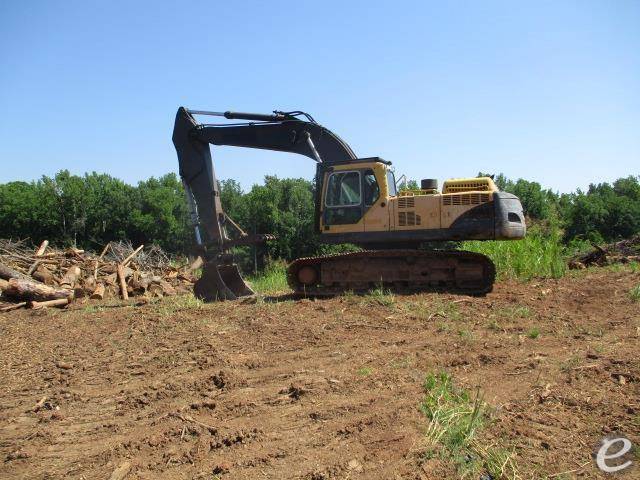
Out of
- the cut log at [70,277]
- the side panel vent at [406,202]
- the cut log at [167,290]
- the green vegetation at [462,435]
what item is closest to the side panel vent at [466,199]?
the side panel vent at [406,202]

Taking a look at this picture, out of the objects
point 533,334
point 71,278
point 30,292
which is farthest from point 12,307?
point 533,334

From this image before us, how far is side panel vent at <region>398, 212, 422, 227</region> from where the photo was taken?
9961 mm

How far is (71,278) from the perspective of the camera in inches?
545

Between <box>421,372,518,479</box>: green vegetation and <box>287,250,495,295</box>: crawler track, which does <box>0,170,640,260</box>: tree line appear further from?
<box>421,372,518,479</box>: green vegetation

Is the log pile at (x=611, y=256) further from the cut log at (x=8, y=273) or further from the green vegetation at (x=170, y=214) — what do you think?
the cut log at (x=8, y=273)

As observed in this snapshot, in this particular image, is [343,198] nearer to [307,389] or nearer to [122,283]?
[307,389]

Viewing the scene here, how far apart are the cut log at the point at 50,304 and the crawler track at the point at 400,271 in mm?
4799

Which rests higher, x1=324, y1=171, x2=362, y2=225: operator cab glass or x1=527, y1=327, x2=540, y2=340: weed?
x1=324, y1=171, x2=362, y2=225: operator cab glass

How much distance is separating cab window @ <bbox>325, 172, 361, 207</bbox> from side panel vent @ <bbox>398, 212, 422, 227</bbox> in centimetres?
85

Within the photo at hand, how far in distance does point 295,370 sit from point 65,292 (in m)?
7.79

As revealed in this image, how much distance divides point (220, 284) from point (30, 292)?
402cm

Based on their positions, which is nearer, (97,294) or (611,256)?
(97,294)

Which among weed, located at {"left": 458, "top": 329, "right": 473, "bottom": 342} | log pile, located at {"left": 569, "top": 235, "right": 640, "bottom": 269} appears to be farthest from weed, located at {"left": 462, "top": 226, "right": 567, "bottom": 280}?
weed, located at {"left": 458, "top": 329, "right": 473, "bottom": 342}

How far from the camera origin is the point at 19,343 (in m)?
7.46
